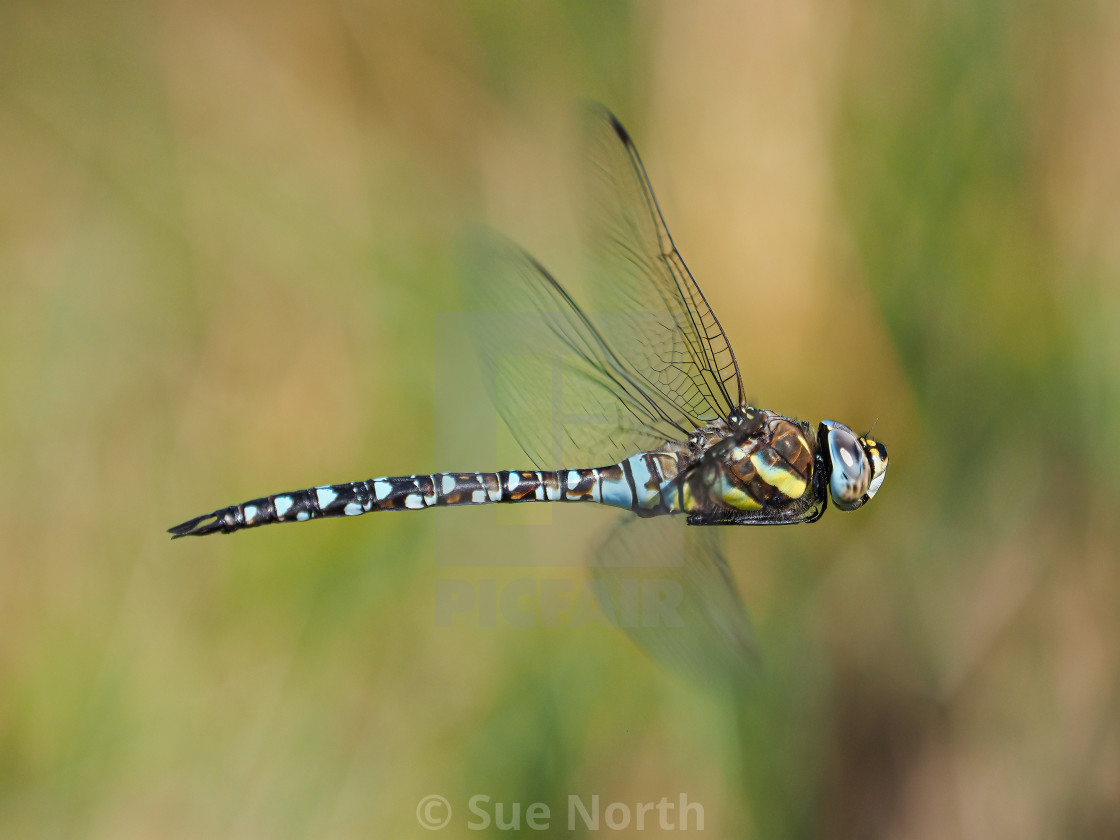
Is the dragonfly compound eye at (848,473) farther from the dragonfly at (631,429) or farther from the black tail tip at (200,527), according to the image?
the black tail tip at (200,527)

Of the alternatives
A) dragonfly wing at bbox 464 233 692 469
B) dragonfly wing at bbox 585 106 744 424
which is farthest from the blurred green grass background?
dragonfly wing at bbox 585 106 744 424

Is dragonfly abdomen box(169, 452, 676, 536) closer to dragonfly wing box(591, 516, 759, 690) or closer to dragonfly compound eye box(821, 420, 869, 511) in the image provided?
dragonfly wing box(591, 516, 759, 690)

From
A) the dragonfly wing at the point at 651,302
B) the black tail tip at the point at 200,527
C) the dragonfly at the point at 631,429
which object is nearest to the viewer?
the black tail tip at the point at 200,527

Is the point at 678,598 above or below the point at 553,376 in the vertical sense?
below

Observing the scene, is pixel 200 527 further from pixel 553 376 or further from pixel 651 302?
pixel 651 302

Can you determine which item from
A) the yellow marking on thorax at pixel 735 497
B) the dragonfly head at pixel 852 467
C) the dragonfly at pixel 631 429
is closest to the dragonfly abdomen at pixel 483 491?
the dragonfly at pixel 631 429

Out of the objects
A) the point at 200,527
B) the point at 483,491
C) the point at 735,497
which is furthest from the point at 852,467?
the point at 200,527

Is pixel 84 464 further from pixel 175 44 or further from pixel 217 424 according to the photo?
pixel 175 44
